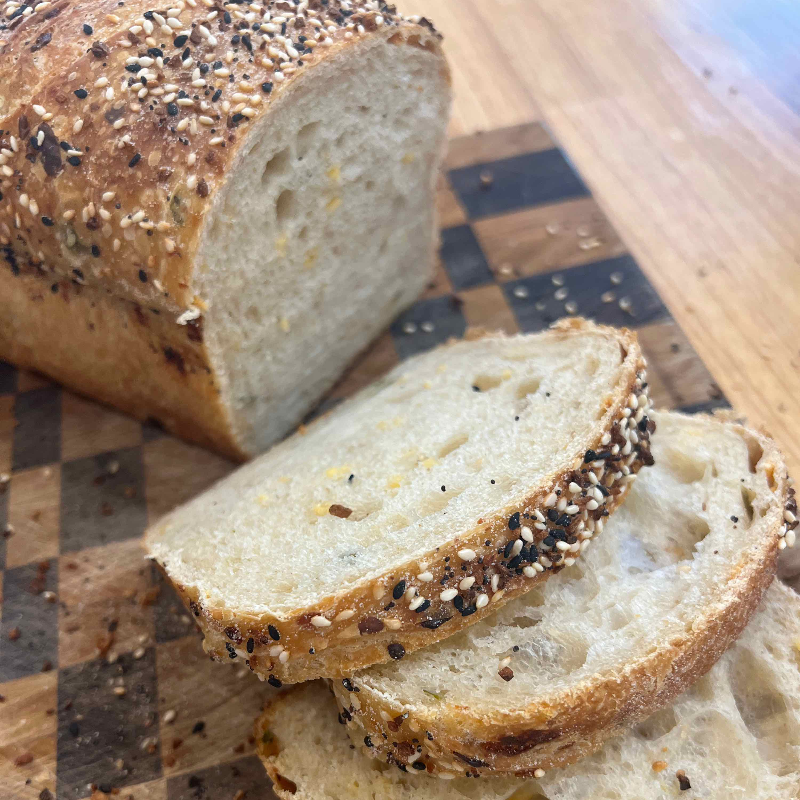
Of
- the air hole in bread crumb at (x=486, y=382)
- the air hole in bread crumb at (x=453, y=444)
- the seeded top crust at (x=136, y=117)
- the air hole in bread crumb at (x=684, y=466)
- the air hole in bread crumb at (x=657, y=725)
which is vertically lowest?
the air hole in bread crumb at (x=657, y=725)

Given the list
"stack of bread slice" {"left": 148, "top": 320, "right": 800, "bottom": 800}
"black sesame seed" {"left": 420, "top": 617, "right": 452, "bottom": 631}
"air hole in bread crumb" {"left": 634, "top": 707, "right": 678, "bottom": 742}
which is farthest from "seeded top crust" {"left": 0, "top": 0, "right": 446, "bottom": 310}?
"air hole in bread crumb" {"left": 634, "top": 707, "right": 678, "bottom": 742}

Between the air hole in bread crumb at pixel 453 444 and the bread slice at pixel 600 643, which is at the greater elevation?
the air hole in bread crumb at pixel 453 444

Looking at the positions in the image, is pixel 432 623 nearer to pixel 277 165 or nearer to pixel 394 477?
pixel 394 477

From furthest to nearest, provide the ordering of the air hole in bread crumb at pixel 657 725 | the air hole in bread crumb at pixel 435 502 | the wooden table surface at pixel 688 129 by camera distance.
Answer: the wooden table surface at pixel 688 129, the air hole in bread crumb at pixel 435 502, the air hole in bread crumb at pixel 657 725

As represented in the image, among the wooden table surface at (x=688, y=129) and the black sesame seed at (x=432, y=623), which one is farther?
the wooden table surface at (x=688, y=129)

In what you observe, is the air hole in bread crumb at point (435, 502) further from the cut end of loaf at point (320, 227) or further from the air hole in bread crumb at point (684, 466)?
the cut end of loaf at point (320, 227)

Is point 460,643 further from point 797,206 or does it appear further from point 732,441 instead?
point 797,206

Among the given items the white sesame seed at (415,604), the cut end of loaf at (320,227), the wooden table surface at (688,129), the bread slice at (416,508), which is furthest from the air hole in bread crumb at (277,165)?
the wooden table surface at (688,129)
